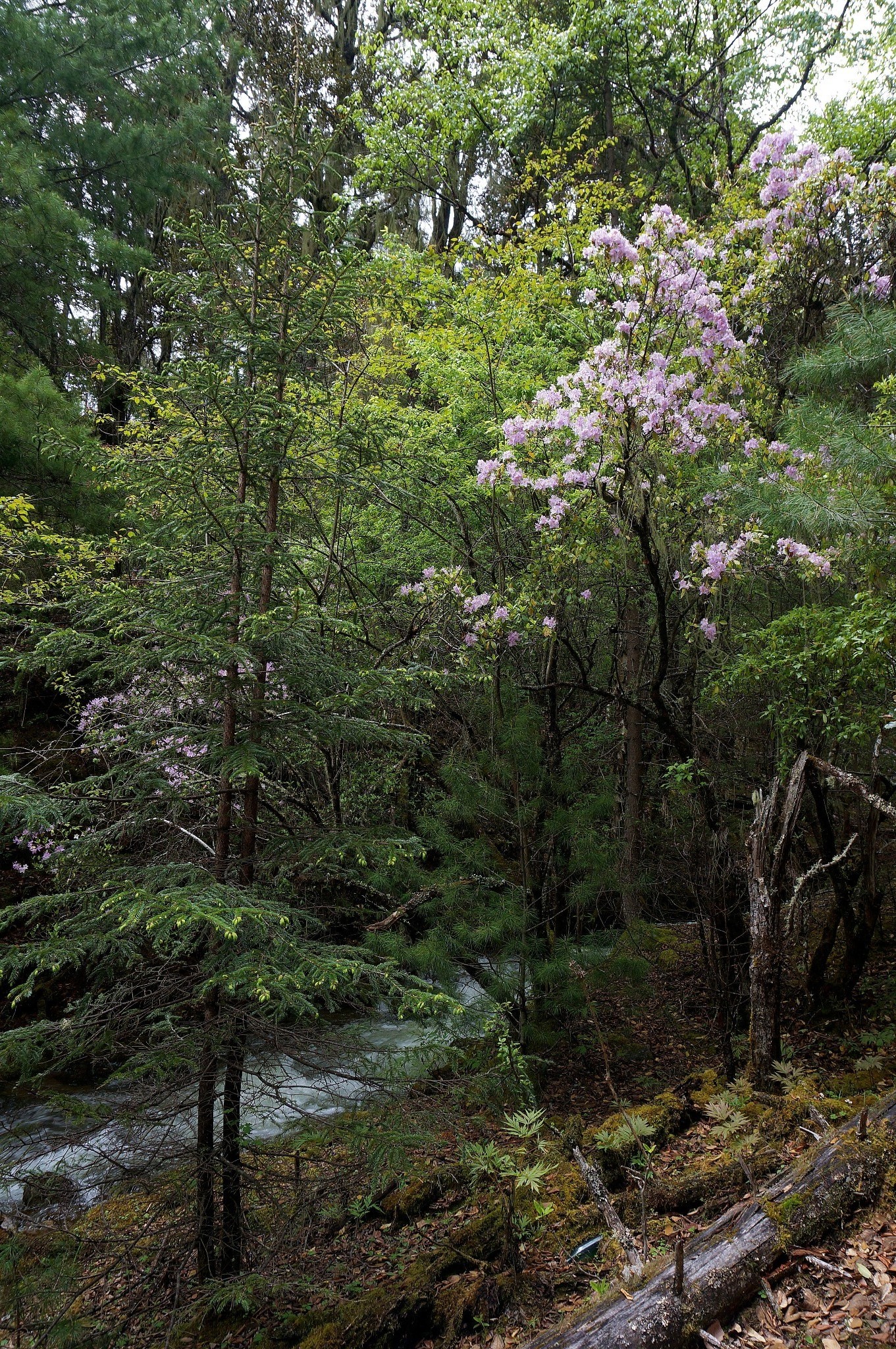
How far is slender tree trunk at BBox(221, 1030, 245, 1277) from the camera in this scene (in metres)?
3.47

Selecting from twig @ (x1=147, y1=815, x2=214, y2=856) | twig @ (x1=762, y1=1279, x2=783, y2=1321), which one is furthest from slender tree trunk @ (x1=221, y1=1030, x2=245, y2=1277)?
twig @ (x1=762, y1=1279, x2=783, y2=1321)

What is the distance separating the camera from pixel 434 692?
821 cm

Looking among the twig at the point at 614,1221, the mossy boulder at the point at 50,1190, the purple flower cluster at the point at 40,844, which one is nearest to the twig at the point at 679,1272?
the twig at the point at 614,1221

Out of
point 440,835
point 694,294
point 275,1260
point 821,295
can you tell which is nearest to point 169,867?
point 275,1260

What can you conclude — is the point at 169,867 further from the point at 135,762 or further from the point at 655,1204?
the point at 655,1204

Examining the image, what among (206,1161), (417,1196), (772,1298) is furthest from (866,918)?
(206,1161)

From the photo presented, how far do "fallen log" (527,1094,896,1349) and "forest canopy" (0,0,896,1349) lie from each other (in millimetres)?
292

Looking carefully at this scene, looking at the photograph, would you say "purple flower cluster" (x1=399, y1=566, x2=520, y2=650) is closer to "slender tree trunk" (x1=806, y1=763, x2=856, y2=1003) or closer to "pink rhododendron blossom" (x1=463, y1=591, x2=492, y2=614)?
"pink rhododendron blossom" (x1=463, y1=591, x2=492, y2=614)

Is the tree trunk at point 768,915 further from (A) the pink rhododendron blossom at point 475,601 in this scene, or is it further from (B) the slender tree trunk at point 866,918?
(A) the pink rhododendron blossom at point 475,601

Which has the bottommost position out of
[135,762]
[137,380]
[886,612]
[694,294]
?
[135,762]

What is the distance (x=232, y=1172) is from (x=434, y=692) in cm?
519

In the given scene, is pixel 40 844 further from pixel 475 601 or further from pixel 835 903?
pixel 835 903

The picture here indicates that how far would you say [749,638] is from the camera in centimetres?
538

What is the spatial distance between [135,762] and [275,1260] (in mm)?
2357
